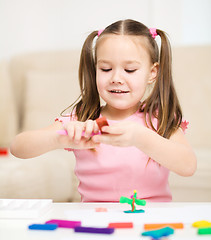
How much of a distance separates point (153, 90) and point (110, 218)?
0.61 m

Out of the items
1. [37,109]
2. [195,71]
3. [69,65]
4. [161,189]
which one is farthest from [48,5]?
[161,189]

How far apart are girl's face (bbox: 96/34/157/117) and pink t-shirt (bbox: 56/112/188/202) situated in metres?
0.17

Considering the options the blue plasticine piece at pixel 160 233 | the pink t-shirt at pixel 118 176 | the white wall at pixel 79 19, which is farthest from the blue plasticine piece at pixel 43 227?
the white wall at pixel 79 19

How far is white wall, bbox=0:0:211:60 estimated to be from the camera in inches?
116

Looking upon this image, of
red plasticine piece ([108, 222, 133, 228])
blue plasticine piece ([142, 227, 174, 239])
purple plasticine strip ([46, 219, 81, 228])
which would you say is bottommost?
red plasticine piece ([108, 222, 133, 228])

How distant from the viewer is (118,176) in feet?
4.03

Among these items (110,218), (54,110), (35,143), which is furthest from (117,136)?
(54,110)

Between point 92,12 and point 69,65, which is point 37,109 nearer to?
point 69,65

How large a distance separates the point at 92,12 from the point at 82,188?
6.73ft

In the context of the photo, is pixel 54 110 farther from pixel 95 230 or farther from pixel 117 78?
pixel 95 230

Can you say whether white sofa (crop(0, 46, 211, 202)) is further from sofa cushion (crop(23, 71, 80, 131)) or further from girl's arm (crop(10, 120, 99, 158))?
girl's arm (crop(10, 120, 99, 158))

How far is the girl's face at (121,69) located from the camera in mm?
1137

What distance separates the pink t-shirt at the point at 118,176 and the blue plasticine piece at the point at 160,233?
1.82 feet

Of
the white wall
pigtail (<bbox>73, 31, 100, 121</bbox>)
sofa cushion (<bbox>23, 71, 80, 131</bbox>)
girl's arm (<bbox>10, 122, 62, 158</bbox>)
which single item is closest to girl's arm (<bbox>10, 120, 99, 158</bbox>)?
girl's arm (<bbox>10, 122, 62, 158</bbox>)
